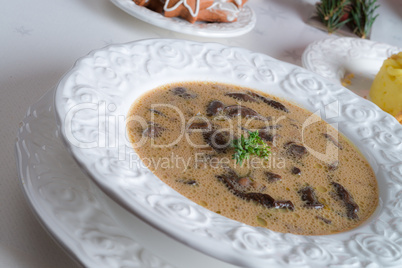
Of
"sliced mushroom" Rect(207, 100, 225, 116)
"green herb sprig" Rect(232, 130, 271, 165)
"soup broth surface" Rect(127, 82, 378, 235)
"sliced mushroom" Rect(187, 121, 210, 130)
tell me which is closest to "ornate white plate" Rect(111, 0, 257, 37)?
"soup broth surface" Rect(127, 82, 378, 235)

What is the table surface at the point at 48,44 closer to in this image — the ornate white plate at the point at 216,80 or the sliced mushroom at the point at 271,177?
the ornate white plate at the point at 216,80

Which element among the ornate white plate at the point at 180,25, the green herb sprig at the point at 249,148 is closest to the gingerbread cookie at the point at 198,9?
the ornate white plate at the point at 180,25

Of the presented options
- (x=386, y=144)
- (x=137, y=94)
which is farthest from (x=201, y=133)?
(x=386, y=144)

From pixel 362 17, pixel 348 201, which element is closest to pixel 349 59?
pixel 362 17

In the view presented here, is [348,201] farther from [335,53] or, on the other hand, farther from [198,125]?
[335,53]

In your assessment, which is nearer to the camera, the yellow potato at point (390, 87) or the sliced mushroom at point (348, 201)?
the sliced mushroom at point (348, 201)

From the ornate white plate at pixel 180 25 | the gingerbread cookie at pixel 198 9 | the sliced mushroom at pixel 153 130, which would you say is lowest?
the sliced mushroom at pixel 153 130

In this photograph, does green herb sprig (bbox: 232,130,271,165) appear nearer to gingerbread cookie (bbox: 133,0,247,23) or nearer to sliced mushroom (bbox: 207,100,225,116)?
sliced mushroom (bbox: 207,100,225,116)
